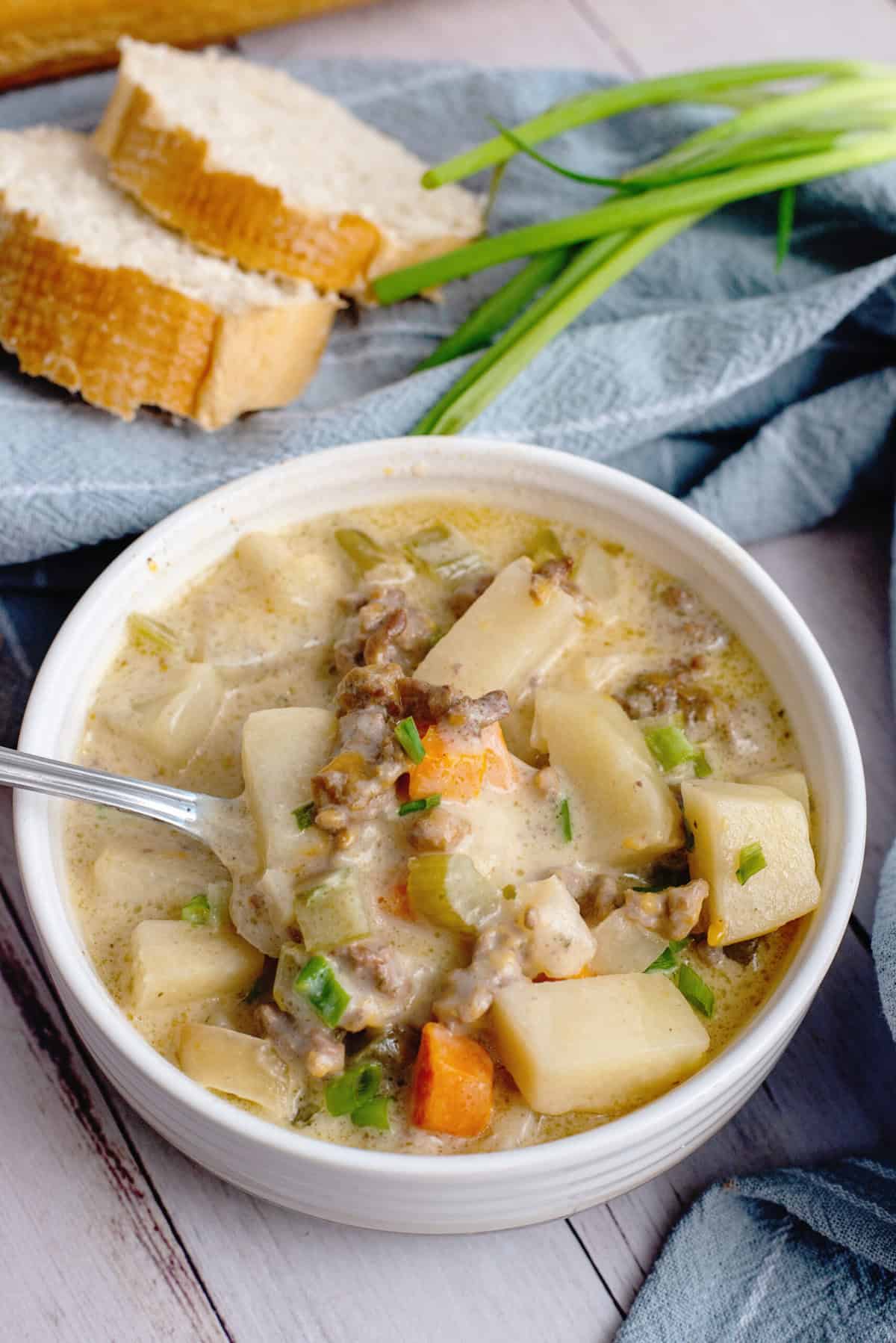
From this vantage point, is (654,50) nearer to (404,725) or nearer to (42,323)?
(42,323)

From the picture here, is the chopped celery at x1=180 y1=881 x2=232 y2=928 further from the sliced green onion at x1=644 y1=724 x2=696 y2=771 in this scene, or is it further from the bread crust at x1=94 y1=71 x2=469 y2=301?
the bread crust at x1=94 y1=71 x2=469 y2=301

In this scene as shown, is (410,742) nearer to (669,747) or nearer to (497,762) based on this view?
(497,762)

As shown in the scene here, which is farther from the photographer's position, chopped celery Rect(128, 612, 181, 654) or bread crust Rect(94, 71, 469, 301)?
bread crust Rect(94, 71, 469, 301)

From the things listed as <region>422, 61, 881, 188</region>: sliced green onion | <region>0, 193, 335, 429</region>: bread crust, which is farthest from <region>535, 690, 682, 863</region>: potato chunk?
<region>422, 61, 881, 188</region>: sliced green onion

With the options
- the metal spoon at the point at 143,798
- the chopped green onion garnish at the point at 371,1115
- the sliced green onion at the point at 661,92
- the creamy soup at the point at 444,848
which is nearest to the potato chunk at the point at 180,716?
the creamy soup at the point at 444,848

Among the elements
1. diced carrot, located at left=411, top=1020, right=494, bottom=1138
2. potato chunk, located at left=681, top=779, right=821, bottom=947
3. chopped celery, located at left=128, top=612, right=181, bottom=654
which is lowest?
chopped celery, located at left=128, top=612, right=181, bottom=654

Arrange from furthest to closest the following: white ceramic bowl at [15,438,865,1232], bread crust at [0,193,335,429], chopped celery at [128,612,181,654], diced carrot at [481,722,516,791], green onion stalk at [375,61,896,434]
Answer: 1. green onion stalk at [375,61,896,434]
2. bread crust at [0,193,335,429]
3. chopped celery at [128,612,181,654]
4. diced carrot at [481,722,516,791]
5. white ceramic bowl at [15,438,865,1232]

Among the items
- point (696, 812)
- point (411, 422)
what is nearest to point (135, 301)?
point (411, 422)

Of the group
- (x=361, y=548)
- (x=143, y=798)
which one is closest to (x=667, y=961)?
(x=143, y=798)
